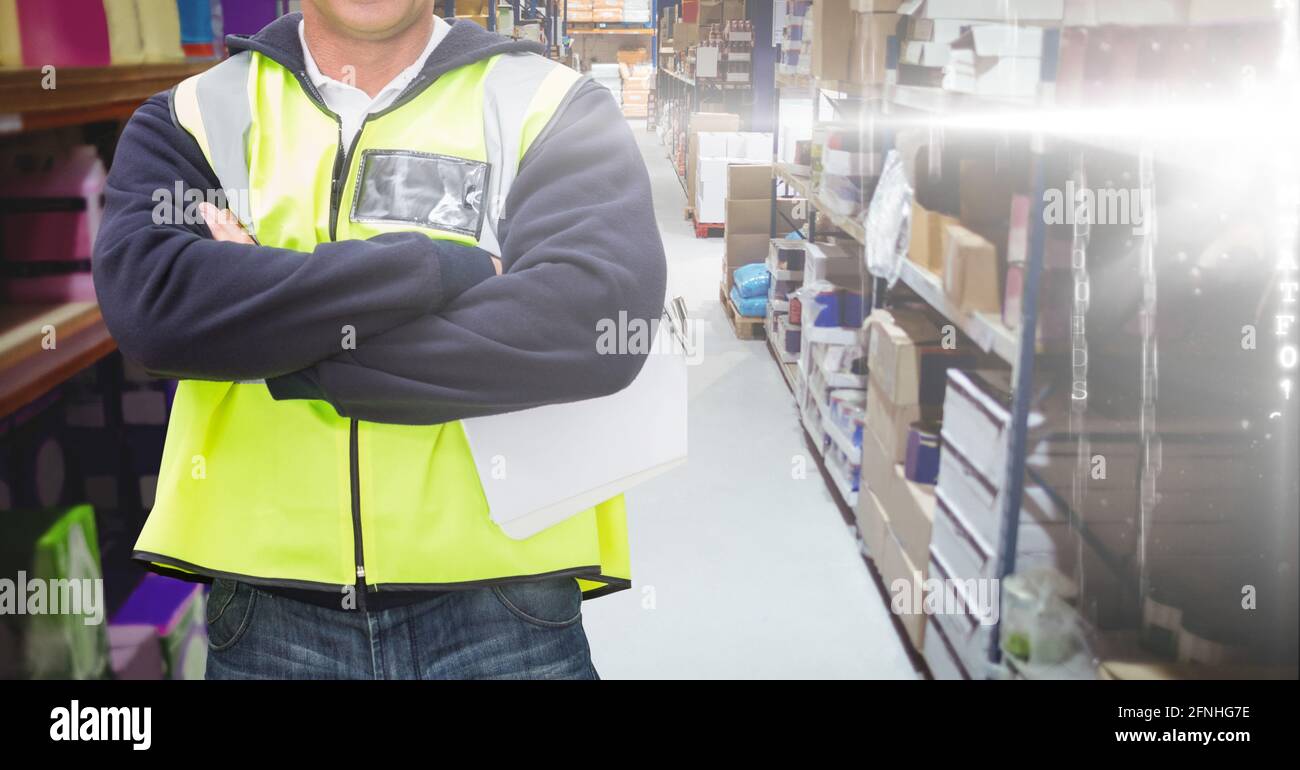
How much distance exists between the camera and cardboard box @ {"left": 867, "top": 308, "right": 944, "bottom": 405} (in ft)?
8.96

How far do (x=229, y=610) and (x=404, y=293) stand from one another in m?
0.47

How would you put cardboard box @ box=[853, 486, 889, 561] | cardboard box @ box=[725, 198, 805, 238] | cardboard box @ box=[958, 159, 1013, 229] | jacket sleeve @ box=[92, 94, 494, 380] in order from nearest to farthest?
jacket sleeve @ box=[92, 94, 494, 380] → cardboard box @ box=[958, 159, 1013, 229] → cardboard box @ box=[853, 486, 889, 561] → cardboard box @ box=[725, 198, 805, 238]

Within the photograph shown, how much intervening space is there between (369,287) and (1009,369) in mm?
1841

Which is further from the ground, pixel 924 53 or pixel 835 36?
pixel 835 36

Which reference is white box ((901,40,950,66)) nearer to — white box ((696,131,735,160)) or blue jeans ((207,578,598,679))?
blue jeans ((207,578,598,679))

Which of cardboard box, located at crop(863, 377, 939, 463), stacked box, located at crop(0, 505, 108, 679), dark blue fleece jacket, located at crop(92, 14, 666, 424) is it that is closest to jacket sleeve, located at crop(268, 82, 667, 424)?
dark blue fleece jacket, located at crop(92, 14, 666, 424)

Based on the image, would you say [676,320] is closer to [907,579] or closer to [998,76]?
[998,76]

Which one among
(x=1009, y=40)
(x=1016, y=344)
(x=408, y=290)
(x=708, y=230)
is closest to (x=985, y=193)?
(x=1009, y=40)

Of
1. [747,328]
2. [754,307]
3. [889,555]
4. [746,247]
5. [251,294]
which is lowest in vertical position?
[889,555]

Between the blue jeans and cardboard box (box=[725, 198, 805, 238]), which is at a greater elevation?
cardboard box (box=[725, 198, 805, 238])

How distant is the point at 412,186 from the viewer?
3.71 feet

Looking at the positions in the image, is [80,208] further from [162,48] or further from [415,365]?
[415,365]

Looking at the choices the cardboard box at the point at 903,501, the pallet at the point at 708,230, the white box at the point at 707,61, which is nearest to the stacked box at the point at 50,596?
the cardboard box at the point at 903,501

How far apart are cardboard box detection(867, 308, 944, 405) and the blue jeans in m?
1.76
